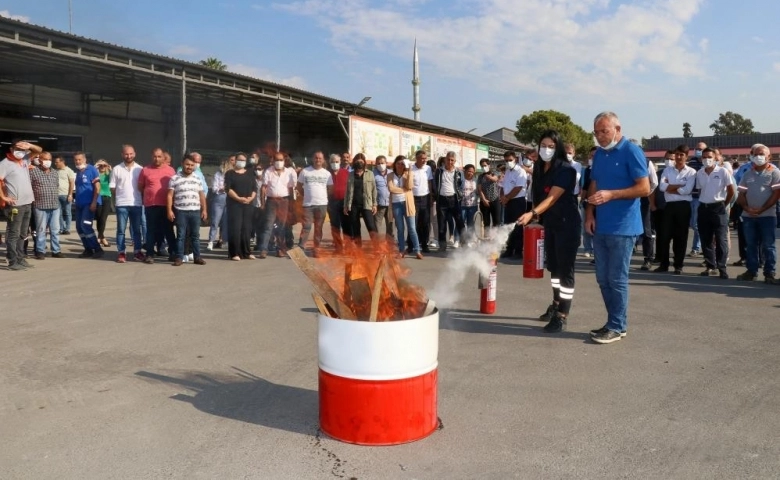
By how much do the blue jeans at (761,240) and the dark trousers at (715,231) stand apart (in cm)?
38

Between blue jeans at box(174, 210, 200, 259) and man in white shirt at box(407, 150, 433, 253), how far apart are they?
4.25m

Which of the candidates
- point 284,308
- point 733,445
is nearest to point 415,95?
point 284,308

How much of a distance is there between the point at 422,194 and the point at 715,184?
5527 millimetres

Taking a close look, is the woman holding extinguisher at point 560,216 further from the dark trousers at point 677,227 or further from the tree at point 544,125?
the tree at point 544,125

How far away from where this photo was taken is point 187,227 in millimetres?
11219

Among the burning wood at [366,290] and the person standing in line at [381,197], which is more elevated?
the person standing in line at [381,197]

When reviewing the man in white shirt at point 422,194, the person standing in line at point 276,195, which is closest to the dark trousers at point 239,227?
the person standing in line at point 276,195

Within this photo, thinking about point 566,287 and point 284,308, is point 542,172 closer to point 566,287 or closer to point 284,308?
point 566,287

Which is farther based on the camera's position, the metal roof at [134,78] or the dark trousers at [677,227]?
the metal roof at [134,78]

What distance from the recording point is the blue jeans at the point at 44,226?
11.4 meters

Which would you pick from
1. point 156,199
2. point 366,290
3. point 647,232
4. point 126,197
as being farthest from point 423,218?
point 366,290

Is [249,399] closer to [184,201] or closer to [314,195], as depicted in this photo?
[184,201]

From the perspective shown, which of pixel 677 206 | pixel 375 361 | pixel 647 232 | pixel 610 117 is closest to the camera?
pixel 375 361

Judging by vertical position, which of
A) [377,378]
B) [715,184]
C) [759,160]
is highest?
[759,160]
